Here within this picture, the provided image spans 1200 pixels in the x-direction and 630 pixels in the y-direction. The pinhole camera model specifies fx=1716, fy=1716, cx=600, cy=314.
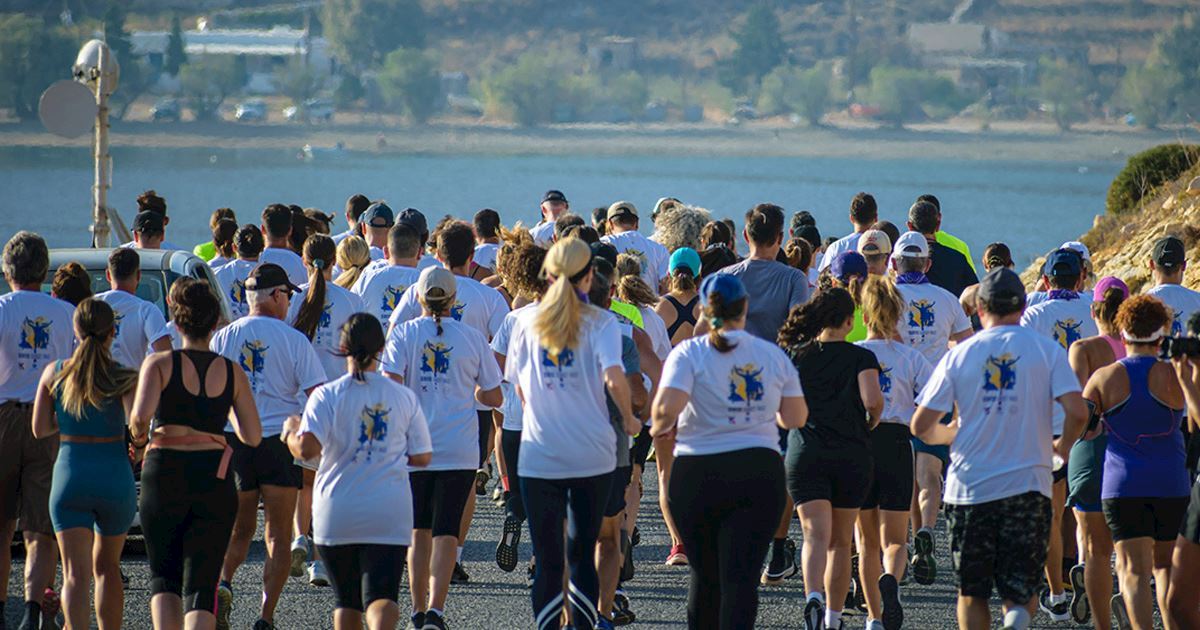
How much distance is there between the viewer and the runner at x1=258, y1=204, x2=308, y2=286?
1053 centimetres

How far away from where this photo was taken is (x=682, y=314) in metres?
9.58

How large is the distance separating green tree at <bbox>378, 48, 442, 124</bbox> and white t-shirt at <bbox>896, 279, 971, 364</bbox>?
165m

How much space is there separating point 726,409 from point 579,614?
1124mm

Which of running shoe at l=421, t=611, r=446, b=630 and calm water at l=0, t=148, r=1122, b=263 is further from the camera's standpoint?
calm water at l=0, t=148, r=1122, b=263

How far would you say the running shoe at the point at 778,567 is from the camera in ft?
30.6

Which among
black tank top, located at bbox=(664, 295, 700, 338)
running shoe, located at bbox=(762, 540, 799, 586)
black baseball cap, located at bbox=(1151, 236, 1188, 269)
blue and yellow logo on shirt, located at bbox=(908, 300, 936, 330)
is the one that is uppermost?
black baseball cap, located at bbox=(1151, 236, 1188, 269)

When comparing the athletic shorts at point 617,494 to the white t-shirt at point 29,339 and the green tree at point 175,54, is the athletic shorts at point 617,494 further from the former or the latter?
the green tree at point 175,54

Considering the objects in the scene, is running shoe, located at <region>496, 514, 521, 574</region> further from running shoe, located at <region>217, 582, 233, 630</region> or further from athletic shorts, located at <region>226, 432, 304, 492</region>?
running shoe, located at <region>217, 582, 233, 630</region>

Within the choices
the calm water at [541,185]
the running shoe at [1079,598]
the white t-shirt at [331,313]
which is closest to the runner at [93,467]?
the white t-shirt at [331,313]

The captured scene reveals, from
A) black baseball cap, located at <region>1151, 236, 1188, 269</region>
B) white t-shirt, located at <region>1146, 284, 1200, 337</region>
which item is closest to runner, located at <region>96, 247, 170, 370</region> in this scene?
black baseball cap, located at <region>1151, 236, 1188, 269</region>

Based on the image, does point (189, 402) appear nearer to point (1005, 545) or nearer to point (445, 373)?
point (445, 373)

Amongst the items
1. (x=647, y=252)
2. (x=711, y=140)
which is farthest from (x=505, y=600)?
(x=711, y=140)

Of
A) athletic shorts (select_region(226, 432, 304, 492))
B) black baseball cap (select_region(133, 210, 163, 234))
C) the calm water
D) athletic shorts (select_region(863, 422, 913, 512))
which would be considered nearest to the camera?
athletic shorts (select_region(226, 432, 304, 492))

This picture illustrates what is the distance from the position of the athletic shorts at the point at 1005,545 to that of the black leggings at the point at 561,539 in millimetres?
1487
